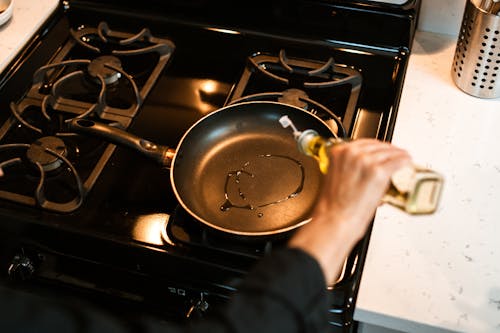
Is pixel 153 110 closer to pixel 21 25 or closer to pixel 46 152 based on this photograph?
pixel 46 152

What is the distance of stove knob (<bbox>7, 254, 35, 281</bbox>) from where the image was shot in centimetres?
105

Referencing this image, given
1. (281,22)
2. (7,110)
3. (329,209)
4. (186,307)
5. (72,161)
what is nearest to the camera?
(329,209)

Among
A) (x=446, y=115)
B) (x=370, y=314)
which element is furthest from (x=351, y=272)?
(x=446, y=115)

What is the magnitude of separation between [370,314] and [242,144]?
38 cm

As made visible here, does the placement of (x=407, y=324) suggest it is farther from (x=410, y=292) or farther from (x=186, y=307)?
(x=186, y=307)

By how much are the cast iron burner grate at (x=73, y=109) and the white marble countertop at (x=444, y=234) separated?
0.48 metres

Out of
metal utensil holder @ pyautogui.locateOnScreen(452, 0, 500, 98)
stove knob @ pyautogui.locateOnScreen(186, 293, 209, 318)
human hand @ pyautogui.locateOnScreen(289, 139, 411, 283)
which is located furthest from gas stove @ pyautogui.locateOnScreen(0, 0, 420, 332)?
human hand @ pyautogui.locateOnScreen(289, 139, 411, 283)

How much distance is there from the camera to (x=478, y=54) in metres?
1.10

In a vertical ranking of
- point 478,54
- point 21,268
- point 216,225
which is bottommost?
point 21,268

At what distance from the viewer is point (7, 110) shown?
1220 mm

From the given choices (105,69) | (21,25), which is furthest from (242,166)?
(21,25)

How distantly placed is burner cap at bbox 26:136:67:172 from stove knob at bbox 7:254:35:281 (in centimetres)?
15

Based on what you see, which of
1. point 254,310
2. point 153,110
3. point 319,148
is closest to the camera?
point 254,310

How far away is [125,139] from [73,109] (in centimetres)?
22
